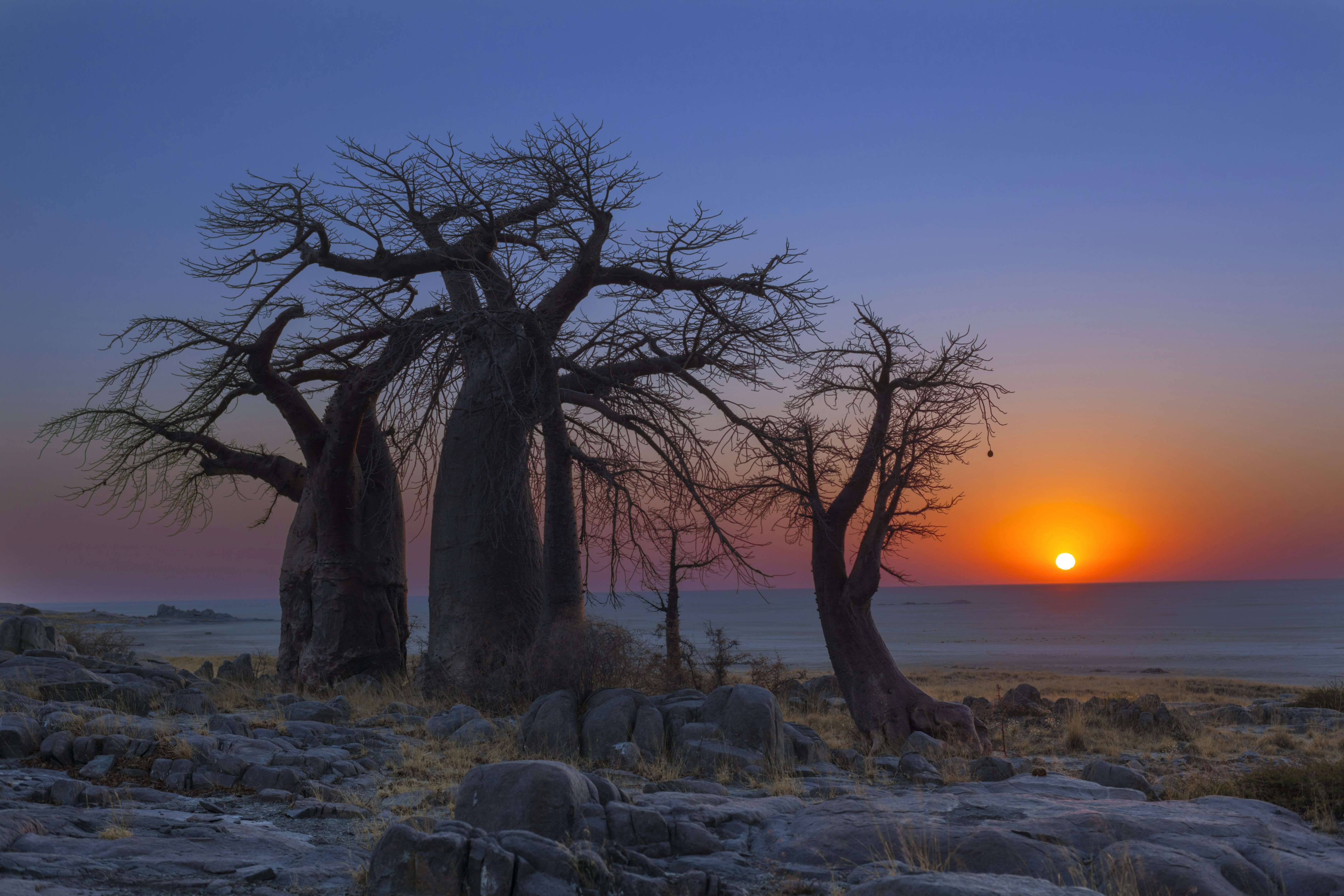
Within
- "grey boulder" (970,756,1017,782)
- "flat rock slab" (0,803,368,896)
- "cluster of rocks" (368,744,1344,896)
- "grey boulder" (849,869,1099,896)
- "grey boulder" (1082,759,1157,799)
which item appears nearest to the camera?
"grey boulder" (849,869,1099,896)

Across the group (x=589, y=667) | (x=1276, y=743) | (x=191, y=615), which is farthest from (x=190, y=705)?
(x=191, y=615)

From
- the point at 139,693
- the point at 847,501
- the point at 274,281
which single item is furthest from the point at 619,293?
the point at 139,693

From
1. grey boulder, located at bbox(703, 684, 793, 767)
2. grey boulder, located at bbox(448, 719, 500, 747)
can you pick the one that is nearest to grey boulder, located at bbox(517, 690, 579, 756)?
grey boulder, located at bbox(448, 719, 500, 747)

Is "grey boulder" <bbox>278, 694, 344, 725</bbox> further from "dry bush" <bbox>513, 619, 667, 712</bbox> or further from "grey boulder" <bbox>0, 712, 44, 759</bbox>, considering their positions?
"grey boulder" <bbox>0, 712, 44, 759</bbox>

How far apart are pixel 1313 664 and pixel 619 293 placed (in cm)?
3159

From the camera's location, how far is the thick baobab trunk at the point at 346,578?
13.7 metres

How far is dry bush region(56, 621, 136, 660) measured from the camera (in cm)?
1645

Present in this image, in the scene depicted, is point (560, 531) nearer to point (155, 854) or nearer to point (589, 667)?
point (589, 667)

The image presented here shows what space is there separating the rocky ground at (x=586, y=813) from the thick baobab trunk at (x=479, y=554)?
8.53ft

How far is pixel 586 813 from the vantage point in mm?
5152

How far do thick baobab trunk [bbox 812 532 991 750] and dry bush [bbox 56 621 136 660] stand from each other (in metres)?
12.1

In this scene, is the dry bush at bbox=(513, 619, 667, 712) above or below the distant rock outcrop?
above

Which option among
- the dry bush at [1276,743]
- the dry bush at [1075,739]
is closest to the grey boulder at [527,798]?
the dry bush at [1075,739]

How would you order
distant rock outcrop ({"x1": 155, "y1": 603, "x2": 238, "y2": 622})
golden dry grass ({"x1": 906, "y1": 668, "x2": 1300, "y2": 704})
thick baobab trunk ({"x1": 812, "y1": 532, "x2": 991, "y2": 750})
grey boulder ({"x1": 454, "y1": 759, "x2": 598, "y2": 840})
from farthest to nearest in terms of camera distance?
distant rock outcrop ({"x1": 155, "y1": 603, "x2": 238, "y2": 622})
golden dry grass ({"x1": 906, "y1": 668, "x2": 1300, "y2": 704})
thick baobab trunk ({"x1": 812, "y1": 532, "x2": 991, "y2": 750})
grey boulder ({"x1": 454, "y1": 759, "x2": 598, "y2": 840})
